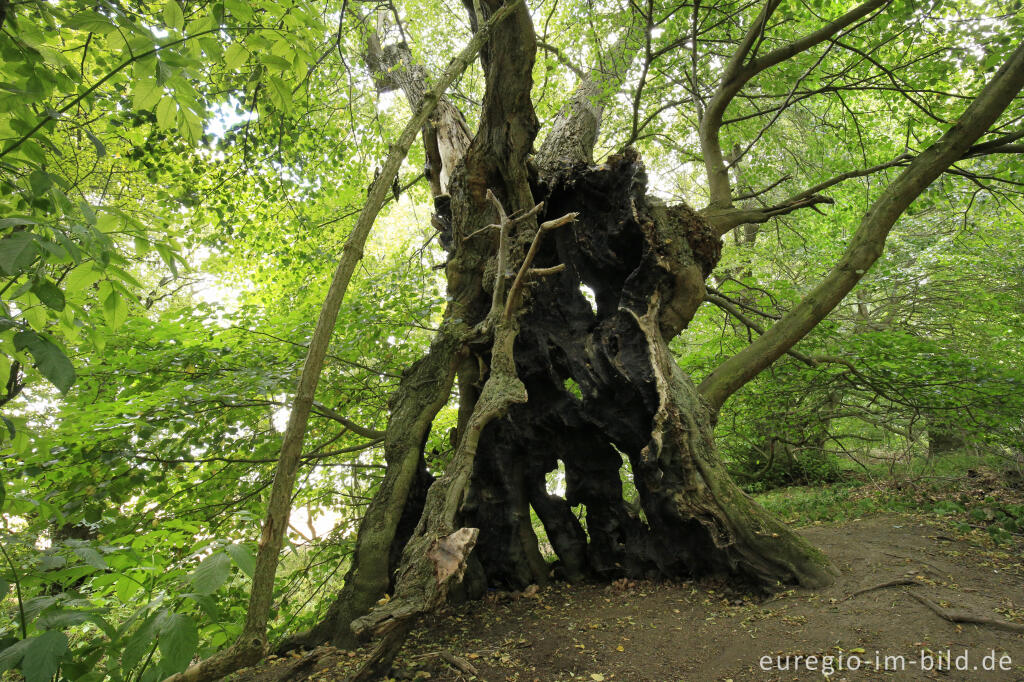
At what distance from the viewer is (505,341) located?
411 centimetres

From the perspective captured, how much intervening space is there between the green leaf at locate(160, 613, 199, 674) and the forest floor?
2221mm

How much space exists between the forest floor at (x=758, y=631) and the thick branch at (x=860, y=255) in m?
1.62

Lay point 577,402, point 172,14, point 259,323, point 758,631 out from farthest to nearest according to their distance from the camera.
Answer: point 259,323, point 577,402, point 758,631, point 172,14

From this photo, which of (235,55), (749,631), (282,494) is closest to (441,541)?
(282,494)

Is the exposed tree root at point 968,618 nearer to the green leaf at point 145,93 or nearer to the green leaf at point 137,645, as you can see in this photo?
the green leaf at point 137,645

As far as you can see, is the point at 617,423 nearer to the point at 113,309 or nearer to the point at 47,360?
the point at 113,309

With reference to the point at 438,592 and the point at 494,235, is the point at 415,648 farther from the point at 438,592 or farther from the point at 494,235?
the point at 494,235

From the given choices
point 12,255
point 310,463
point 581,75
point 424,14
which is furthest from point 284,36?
point 424,14

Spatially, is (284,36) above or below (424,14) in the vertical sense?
below

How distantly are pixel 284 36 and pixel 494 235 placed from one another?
372 centimetres

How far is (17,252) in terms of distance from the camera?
1.04 m

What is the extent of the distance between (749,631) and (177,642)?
3264 mm

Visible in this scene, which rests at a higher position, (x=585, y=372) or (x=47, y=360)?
(x=585, y=372)

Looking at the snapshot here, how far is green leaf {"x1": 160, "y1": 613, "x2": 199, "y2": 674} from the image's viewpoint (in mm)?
1053
